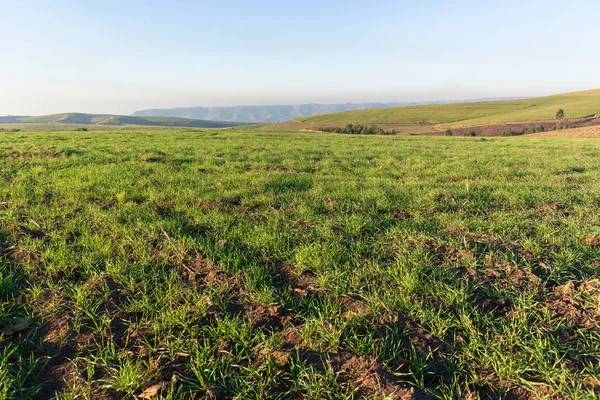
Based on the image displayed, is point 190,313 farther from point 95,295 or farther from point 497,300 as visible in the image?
point 497,300

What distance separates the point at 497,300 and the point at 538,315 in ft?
Answer: 1.20

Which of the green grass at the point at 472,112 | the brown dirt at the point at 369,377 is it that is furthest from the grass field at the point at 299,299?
the green grass at the point at 472,112

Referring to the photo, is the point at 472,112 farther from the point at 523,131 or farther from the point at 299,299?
the point at 299,299

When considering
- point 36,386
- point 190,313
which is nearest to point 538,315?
point 190,313

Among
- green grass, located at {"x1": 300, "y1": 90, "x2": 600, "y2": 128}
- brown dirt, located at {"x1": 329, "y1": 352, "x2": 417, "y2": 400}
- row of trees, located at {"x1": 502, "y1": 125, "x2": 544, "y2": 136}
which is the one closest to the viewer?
brown dirt, located at {"x1": 329, "y1": 352, "x2": 417, "y2": 400}

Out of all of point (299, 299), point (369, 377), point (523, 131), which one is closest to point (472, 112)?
point (523, 131)

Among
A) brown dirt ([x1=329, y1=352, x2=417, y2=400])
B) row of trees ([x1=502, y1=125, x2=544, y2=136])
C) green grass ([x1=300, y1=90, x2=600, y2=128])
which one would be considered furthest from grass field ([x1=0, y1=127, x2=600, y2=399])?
green grass ([x1=300, y1=90, x2=600, y2=128])

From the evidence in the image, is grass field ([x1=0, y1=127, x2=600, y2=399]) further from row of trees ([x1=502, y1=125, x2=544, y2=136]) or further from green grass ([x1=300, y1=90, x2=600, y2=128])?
green grass ([x1=300, y1=90, x2=600, y2=128])

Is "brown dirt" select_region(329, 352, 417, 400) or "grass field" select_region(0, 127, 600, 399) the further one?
"grass field" select_region(0, 127, 600, 399)

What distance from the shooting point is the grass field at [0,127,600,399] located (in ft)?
8.32

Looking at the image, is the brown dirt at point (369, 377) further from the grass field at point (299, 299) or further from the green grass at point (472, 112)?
the green grass at point (472, 112)

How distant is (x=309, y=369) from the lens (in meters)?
→ 2.58

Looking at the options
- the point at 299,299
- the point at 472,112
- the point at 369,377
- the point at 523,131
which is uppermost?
the point at 472,112

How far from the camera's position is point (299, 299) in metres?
3.55
